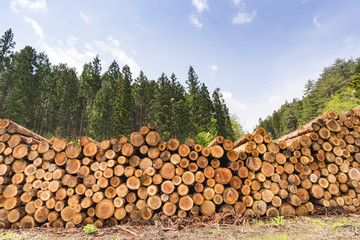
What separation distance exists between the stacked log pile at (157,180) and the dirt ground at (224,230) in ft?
0.62

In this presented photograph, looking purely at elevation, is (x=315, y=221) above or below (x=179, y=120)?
below

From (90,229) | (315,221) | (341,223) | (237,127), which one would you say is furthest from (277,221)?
(237,127)

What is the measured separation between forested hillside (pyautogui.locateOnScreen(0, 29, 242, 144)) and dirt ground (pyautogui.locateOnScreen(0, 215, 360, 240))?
18.0 m

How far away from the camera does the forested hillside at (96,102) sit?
2378 centimetres

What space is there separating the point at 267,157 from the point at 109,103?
25694mm

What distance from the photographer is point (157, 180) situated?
141 inches

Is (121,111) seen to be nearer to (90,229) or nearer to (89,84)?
(89,84)

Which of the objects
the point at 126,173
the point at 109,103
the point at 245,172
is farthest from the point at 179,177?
the point at 109,103

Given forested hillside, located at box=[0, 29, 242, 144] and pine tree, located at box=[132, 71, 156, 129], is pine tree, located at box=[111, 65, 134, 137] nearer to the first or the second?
forested hillside, located at box=[0, 29, 242, 144]

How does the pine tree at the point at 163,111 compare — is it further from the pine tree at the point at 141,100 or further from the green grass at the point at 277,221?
the green grass at the point at 277,221

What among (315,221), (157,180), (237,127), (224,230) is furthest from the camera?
(237,127)

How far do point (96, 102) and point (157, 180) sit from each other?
81.0ft

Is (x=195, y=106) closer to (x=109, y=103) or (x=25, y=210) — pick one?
(x=109, y=103)

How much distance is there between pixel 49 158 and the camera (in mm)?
3744
